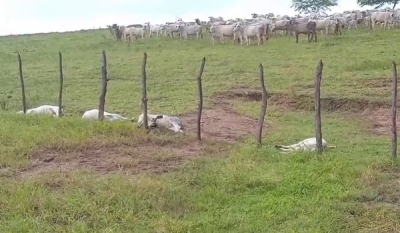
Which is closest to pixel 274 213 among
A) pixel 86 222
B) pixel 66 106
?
pixel 86 222

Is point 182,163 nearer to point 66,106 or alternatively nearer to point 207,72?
point 66,106

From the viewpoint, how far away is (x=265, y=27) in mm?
25984

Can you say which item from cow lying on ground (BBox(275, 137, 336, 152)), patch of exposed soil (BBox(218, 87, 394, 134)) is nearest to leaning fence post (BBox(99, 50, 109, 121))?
cow lying on ground (BBox(275, 137, 336, 152))

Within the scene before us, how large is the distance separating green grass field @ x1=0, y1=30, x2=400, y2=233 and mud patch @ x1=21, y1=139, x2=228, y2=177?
2cm

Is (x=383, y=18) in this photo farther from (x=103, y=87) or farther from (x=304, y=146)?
(x=304, y=146)

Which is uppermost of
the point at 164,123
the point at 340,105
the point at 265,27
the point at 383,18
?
the point at 383,18

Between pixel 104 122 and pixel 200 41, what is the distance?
1803cm

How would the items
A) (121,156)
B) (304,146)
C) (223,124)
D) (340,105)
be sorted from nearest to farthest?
1. (121,156)
2. (304,146)
3. (223,124)
4. (340,105)

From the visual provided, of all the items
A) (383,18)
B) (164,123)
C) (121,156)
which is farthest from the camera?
(383,18)

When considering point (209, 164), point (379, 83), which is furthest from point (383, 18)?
point (209, 164)

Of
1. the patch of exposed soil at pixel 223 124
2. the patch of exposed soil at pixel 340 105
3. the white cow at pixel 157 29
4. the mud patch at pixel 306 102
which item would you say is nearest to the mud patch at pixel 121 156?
the patch of exposed soil at pixel 223 124

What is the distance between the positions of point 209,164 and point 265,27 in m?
17.8

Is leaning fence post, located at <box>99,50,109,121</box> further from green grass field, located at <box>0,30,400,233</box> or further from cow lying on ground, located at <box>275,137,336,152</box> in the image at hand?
cow lying on ground, located at <box>275,137,336,152</box>

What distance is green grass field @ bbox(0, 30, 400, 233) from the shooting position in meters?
7.05
